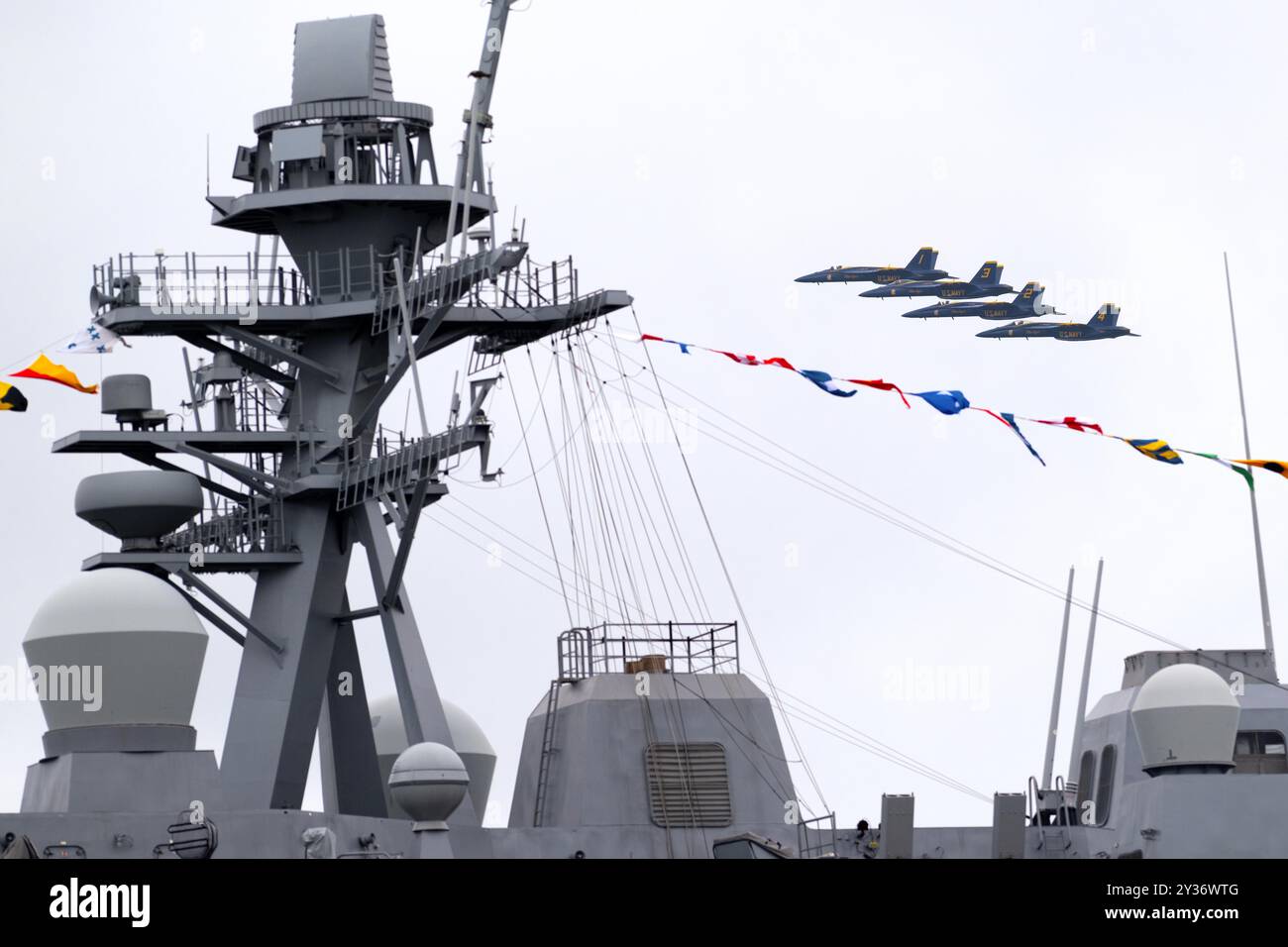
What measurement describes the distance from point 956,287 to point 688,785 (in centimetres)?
6812

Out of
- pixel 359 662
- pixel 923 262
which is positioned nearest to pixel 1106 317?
pixel 923 262

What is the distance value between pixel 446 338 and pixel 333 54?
172 inches

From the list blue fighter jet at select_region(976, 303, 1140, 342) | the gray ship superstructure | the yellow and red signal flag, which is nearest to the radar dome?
the gray ship superstructure

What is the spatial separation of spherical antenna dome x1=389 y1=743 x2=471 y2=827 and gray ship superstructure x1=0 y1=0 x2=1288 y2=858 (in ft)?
0.11

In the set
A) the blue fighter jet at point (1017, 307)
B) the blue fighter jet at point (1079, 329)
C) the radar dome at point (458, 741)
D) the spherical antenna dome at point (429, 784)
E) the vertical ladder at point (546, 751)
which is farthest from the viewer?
the blue fighter jet at point (1017, 307)

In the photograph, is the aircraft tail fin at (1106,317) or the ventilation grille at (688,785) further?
the aircraft tail fin at (1106,317)

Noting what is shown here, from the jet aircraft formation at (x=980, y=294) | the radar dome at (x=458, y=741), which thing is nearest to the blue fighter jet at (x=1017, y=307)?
the jet aircraft formation at (x=980, y=294)

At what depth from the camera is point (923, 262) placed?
10712cm

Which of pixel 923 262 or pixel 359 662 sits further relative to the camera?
pixel 923 262

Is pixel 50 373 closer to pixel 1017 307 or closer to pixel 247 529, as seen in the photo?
pixel 247 529

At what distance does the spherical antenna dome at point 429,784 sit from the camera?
2823 cm

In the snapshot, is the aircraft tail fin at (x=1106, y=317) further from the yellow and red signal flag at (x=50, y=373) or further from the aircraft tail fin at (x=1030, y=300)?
the yellow and red signal flag at (x=50, y=373)
